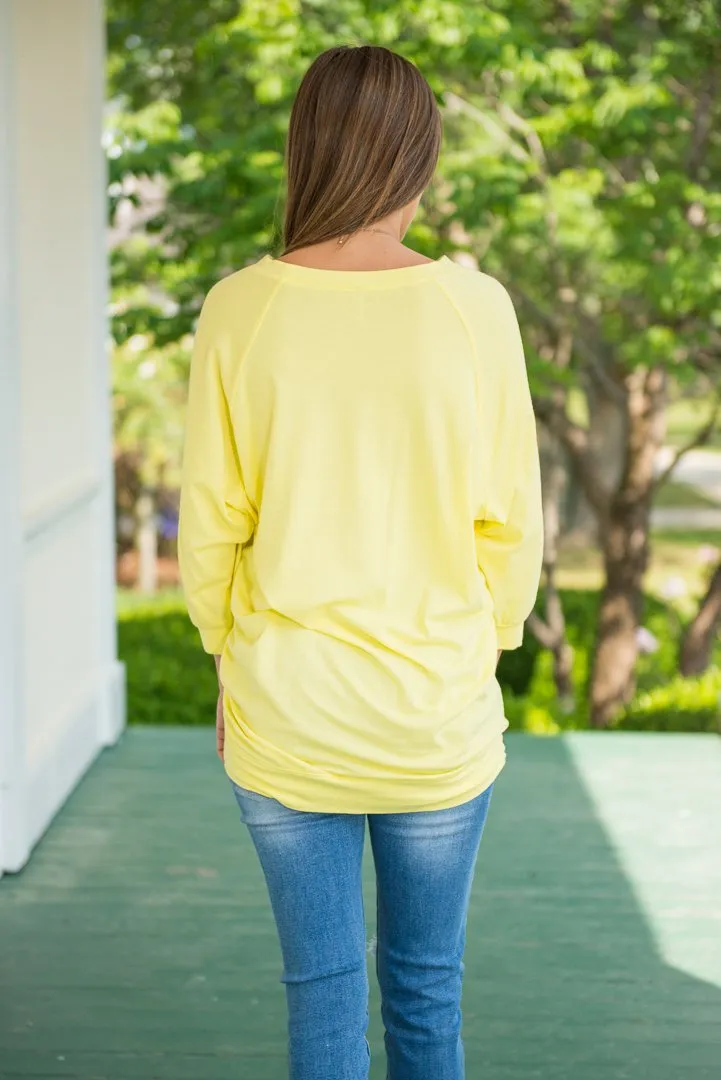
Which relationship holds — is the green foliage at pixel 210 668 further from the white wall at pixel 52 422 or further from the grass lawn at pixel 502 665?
the white wall at pixel 52 422

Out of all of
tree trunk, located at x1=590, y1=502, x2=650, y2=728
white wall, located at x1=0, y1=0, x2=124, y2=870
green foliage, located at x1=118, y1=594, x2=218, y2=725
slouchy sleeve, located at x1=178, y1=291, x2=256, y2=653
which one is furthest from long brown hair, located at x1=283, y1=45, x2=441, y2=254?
tree trunk, located at x1=590, y1=502, x2=650, y2=728

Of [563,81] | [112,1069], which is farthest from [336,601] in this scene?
[563,81]

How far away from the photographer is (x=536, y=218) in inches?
263

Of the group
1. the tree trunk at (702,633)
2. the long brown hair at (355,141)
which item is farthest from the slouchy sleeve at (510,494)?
the tree trunk at (702,633)

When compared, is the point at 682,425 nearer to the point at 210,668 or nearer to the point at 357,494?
the point at 210,668

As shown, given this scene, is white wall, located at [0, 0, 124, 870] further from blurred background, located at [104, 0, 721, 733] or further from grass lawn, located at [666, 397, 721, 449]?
grass lawn, located at [666, 397, 721, 449]

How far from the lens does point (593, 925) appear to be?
8.80ft

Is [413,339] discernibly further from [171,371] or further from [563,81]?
[171,371]

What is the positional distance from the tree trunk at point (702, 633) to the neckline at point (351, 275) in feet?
23.9

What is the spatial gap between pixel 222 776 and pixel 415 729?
239 centimetres

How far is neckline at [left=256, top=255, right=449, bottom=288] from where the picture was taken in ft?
4.06

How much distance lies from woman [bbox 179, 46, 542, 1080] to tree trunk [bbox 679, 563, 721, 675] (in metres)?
7.19

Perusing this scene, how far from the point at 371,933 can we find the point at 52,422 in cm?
144

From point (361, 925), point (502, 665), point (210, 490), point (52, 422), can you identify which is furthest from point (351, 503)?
point (502, 665)
